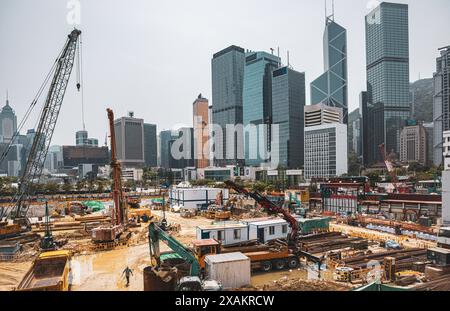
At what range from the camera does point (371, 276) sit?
13906 millimetres

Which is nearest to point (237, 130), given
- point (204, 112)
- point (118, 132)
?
point (204, 112)

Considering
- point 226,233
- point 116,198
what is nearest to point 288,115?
point 116,198

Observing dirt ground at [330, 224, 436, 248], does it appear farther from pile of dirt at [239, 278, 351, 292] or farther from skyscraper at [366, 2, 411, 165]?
skyscraper at [366, 2, 411, 165]

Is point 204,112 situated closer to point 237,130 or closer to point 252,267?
point 237,130

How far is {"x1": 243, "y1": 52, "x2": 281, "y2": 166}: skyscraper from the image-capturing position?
479 ft

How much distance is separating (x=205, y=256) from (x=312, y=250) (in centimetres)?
933

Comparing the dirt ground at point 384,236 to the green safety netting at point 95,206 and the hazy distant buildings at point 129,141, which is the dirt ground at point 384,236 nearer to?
the green safety netting at point 95,206

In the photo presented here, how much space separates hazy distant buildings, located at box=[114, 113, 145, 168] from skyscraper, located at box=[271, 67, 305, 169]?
3338 inches

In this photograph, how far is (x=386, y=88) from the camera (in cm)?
14288

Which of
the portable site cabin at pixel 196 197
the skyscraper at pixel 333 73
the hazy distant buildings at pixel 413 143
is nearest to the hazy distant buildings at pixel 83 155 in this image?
the portable site cabin at pixel 196 197

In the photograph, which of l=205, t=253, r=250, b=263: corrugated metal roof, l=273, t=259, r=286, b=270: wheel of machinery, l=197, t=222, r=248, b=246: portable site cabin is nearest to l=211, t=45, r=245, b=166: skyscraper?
l=197, t=222, r=248, b=246: portable site cabin

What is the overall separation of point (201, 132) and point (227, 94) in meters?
28.3

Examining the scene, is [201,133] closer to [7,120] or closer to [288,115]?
[288,115]

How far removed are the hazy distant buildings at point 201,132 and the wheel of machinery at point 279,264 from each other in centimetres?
14025
